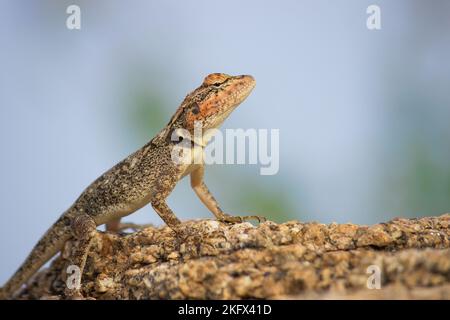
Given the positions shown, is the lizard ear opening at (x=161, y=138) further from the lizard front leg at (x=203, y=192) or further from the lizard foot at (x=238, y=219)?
the lizard foot at (x=238, y=219)

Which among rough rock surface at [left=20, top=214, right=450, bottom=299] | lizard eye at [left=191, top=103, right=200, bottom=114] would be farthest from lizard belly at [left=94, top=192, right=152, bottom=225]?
lizard eye at [left=191, top=103, right=200, bottom=114]

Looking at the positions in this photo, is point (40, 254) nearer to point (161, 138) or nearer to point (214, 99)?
point (161, 138)

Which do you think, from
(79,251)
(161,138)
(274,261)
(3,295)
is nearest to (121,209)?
(79,251)

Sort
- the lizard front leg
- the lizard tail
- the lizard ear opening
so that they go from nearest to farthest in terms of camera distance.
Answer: the lizard ear opening → the lizard front leg → the lizard tail

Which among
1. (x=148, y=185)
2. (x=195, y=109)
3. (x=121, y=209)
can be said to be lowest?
(x=121, y=209)

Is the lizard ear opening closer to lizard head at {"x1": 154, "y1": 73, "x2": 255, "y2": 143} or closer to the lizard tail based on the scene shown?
lizard head at {"x1": 154, "y1": 73, "x2": 255, "y2": 143}

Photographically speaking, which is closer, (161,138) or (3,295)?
(161,138)

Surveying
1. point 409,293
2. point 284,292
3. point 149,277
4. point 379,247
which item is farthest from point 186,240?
point 409,293

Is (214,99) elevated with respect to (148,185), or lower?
elevated
